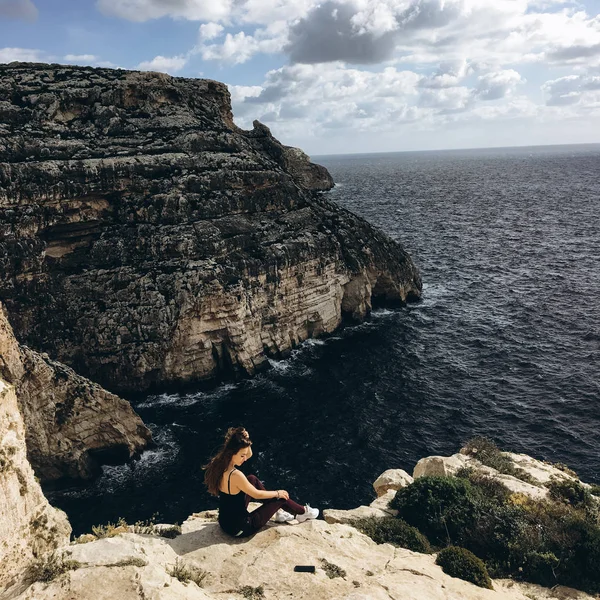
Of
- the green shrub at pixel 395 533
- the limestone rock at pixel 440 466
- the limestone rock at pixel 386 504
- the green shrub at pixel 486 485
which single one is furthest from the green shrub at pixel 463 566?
the limestone rock at pixel 440 466

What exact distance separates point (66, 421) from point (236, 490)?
79.1 ft

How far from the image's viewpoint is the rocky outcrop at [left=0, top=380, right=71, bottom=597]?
10.1 m

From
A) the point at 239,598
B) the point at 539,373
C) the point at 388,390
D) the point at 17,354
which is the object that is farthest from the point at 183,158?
the point at 239,598

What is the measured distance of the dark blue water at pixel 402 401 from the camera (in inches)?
1270

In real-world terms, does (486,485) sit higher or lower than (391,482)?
higher

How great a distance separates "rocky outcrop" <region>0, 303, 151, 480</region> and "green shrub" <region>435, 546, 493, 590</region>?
25146mm

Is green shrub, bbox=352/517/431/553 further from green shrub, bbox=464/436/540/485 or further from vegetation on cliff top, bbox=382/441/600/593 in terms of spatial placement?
green shrub, bbox=464/436/540/485

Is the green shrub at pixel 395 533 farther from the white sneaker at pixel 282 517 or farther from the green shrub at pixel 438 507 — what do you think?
the white sneaker at pixel 282 517

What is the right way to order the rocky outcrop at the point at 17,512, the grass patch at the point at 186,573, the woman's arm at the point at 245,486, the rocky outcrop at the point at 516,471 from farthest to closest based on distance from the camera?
the rocky outcrop at the point at 516,471, the woman's arm at the point at 245,486, the grass patch at the point at 186,573, the rocky outcrop at the point at 17,512

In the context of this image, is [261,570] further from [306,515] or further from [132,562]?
[132,562]

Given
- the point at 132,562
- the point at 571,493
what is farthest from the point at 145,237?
the point at 571,493

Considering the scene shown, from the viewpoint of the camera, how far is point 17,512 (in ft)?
35.9

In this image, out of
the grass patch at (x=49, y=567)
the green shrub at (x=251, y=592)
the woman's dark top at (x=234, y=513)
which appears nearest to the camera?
the grass patch at (x=49, y=567)

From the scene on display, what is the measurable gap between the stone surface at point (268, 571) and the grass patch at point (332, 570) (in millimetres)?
85
